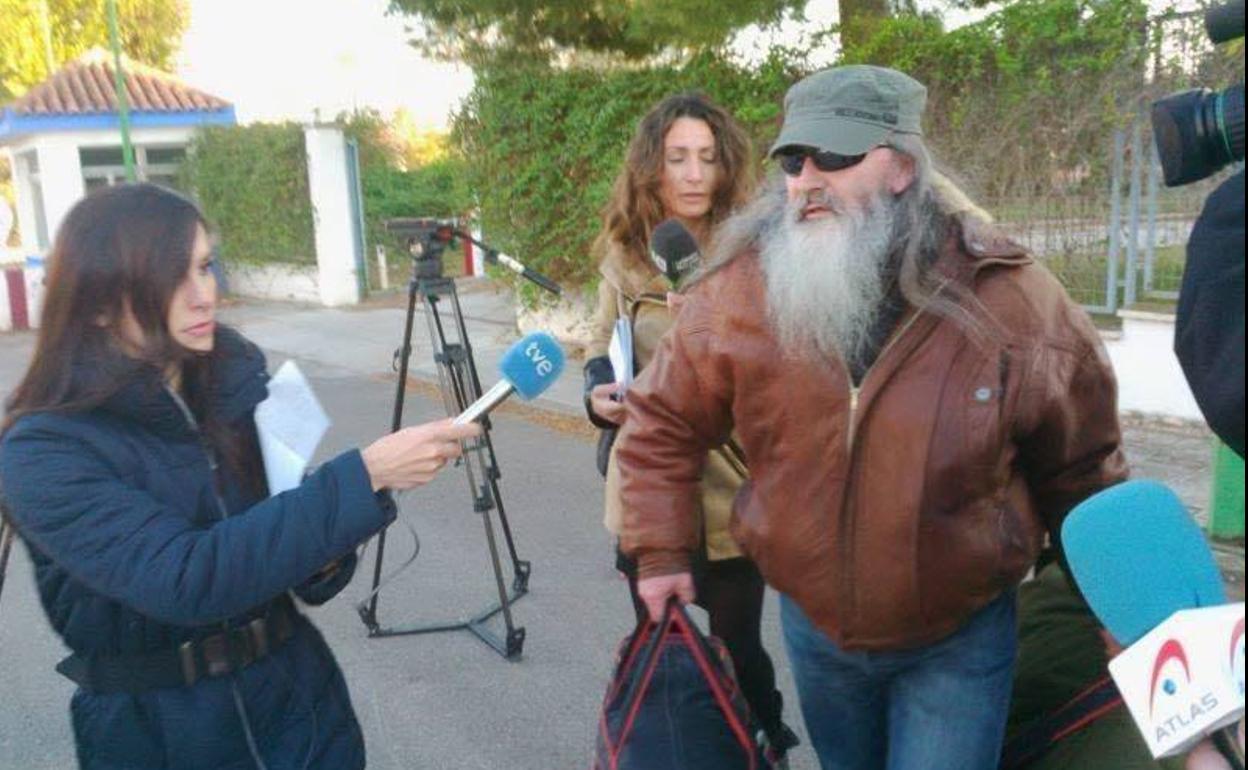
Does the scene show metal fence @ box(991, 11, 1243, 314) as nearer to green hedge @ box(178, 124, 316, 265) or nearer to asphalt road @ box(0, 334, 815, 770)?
asphalt road @ box(0, 334, 815, 770)

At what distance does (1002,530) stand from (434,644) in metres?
3.02

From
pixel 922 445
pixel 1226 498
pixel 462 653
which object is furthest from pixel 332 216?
pixel 922 445

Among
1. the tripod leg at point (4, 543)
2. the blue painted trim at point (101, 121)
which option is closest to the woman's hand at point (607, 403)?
the tripod leg at point (4, 543)

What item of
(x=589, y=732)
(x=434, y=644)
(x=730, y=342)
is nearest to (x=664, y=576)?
(x=730, y=342)

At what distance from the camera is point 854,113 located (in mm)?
1983

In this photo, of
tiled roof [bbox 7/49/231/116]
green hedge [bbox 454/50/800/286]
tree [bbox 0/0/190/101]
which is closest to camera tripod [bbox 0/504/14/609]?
green hedge [bbox 454/50/800/286]

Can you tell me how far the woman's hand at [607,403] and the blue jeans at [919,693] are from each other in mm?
718

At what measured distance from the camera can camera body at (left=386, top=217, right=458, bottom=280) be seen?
12.9 feet

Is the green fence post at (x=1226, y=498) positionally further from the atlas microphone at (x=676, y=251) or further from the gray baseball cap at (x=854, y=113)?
the gray baseball cap at (x=854, y=113)

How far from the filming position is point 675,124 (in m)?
3.04

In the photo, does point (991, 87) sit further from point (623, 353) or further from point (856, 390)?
point (856, 390)

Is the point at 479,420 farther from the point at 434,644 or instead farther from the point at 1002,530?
the point at 434,644

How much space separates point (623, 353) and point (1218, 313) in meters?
1.63

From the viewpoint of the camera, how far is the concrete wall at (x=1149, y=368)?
21.2 ft
